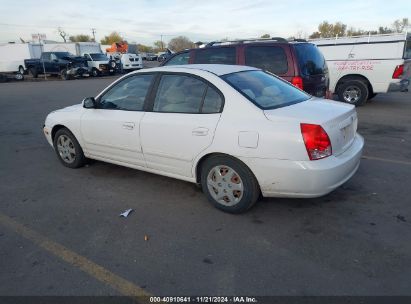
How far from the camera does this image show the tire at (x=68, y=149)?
5203 mm

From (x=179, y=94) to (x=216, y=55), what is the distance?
145 inches

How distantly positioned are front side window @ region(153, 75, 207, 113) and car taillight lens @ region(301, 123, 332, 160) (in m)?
1.23

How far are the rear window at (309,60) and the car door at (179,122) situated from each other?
3304mm

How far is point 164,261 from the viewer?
2.98m

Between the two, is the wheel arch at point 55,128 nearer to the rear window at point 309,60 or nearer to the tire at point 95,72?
the rear window at point 309,60

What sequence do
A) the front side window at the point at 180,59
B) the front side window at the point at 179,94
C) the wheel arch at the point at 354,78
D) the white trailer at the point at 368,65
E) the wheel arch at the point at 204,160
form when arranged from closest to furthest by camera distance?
the wheel arch at the point at 204,160, the front side window at the point at 179,94, the front side window at the point at 180,59, the white trailer at the point at 368,65, the wheel arch at the point at 354,78

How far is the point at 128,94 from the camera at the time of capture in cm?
452

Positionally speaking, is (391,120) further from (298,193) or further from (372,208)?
(298,193)

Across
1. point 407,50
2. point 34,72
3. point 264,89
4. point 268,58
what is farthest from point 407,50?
point 34,72

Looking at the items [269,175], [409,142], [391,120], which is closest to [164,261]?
[269,175]

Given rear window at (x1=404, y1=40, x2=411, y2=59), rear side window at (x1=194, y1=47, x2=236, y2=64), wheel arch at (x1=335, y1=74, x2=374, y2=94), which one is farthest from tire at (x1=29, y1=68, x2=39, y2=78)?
rear window at (x1=404, y1=40, x2=411, y2=59)

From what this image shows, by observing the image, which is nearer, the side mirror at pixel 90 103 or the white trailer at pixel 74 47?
the side mirror at pixel 90 103

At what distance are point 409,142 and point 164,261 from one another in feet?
18.2

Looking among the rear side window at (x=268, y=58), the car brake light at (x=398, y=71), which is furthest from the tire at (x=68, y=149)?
the car brake light at (x=398, y=71)
